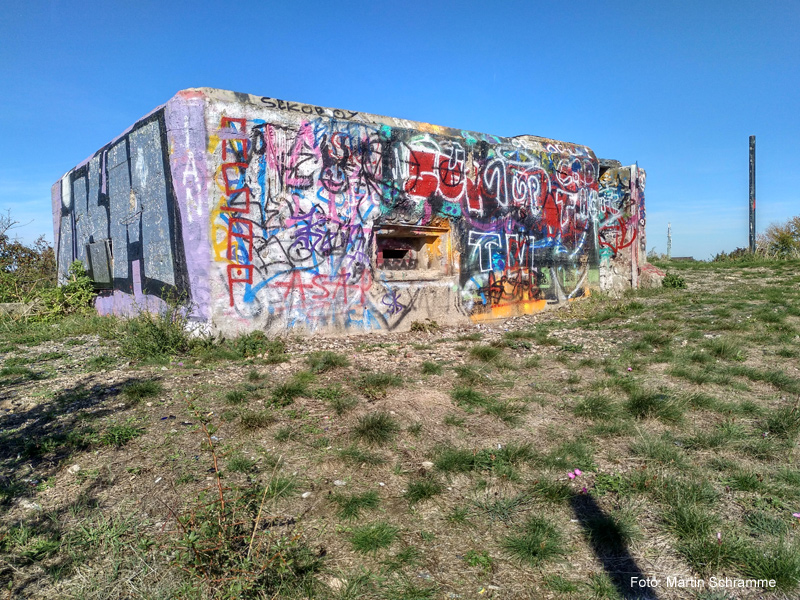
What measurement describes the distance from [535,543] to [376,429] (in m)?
1.43

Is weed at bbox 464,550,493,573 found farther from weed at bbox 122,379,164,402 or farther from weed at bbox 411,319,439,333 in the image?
weed at bbox 411,319,439,333

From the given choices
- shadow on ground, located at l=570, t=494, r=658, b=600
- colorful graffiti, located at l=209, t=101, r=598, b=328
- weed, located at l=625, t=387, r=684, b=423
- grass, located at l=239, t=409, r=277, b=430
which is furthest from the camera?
colorful graffiti, located at l=209, t=101, r=598, b=328

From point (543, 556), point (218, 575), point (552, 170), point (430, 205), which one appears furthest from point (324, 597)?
point (552, 170)

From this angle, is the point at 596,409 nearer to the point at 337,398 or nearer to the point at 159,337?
the point at 337,398

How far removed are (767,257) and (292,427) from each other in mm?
16448

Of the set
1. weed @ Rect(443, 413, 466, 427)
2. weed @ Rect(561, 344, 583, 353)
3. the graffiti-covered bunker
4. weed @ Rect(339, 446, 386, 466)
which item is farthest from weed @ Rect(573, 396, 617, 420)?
the graffiti-covered bunker

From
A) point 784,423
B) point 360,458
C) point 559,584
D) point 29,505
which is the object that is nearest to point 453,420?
point 360,458

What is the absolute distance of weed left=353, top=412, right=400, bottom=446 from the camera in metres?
3.46

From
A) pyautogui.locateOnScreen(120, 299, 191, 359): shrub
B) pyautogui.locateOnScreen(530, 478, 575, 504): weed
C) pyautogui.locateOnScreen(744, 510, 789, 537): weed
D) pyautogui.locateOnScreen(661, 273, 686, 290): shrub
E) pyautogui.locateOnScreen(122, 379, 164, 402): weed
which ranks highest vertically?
pyautogui.locateOnScreen(661, 273, 686, 290): shrub

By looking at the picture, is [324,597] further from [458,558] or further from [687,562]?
[687,562]

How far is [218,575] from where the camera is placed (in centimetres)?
208

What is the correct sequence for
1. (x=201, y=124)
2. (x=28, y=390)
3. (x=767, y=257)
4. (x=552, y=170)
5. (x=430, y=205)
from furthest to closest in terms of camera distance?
(x=767, y=257) < (x=552, y=170) < (x=430, y=205) < (x=201, y=124) < (x=28, y=390)

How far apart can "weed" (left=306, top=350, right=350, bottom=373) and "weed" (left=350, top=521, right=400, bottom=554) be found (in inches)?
104

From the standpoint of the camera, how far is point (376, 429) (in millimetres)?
3531
